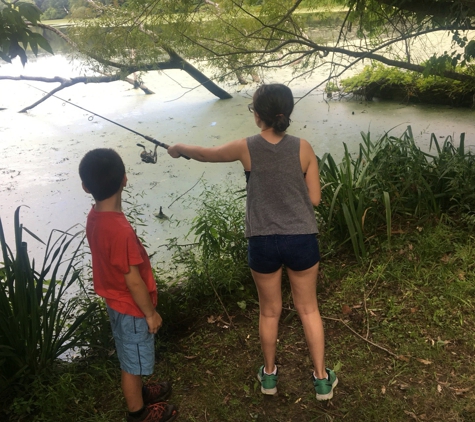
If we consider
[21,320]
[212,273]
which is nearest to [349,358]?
[212,273]

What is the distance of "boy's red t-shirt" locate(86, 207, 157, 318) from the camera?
1349 millimetres

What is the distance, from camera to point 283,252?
1.45 meters

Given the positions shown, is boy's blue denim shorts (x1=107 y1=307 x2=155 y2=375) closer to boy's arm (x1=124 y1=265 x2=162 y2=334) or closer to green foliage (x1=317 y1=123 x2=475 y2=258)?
boy's arm (x1=124 y1=265 x2=162 y2=334)

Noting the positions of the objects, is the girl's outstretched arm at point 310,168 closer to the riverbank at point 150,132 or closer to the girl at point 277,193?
the girl at point 277,193

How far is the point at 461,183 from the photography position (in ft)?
8.71

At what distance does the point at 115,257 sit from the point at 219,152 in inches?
18.4

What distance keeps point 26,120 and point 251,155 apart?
15.3 feet

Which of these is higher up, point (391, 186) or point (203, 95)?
point (203, 95)

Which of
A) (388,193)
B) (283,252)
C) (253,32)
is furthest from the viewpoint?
(253,32)

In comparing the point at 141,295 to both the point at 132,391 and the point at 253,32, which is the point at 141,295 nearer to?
the point at 132,391

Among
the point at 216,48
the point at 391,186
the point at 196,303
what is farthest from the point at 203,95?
the point at 196,303

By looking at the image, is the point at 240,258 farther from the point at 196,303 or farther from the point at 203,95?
the point at 203,95

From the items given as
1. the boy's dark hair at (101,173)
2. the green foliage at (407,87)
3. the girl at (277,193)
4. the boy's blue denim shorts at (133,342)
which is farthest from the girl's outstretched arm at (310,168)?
the green foliage at (407,87)

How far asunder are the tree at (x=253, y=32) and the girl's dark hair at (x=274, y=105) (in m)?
1.52
